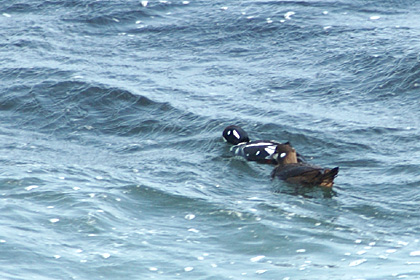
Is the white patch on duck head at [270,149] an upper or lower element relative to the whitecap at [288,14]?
→ lower

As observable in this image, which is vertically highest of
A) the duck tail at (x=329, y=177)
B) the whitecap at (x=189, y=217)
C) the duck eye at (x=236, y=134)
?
the duck eye at (x=236, y=134)

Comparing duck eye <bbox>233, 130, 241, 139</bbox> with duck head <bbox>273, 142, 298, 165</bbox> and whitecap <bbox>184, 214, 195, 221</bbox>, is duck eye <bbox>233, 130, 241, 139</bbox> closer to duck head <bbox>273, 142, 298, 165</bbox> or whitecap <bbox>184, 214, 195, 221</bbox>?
duck head <bbox>273, 142, 298, 165</bbox>

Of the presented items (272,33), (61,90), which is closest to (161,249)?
(61,90)

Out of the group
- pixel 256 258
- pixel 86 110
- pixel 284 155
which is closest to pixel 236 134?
pixel 284 155

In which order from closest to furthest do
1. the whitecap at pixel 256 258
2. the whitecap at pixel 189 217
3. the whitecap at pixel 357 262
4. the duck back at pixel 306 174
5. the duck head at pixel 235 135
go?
the whitecap at pixel 357 262
the whitecap at pixel 256 258
the whitecap at pixel 189 217
the duck back at pixel 306 174
the duck head at pixel 235 135

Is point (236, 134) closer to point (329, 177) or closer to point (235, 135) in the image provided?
point (235, 135)

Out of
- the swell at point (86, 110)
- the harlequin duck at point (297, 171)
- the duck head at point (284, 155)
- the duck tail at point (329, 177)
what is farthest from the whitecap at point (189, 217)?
the swell at point (86, 110)

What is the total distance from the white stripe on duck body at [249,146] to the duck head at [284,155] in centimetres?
19

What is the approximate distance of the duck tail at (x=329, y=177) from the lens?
42.4ft

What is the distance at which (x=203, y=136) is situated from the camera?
16.5 metres

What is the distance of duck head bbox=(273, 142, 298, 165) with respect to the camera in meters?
14.2

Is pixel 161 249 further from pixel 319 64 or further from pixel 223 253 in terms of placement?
pixel 319 64

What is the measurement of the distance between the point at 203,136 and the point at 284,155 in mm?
2666

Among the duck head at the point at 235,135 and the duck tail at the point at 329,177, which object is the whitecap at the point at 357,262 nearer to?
the duck tail at the point at 329,177
